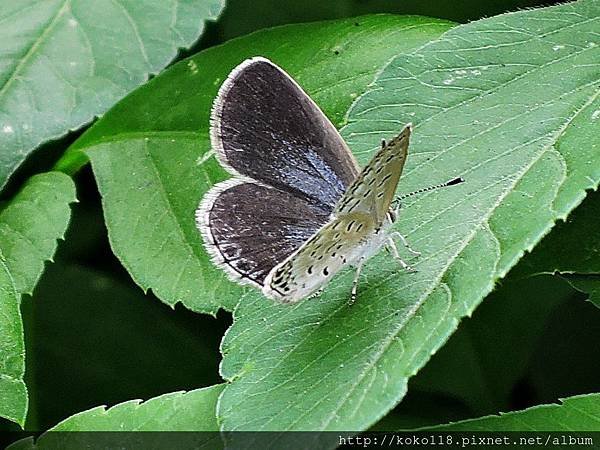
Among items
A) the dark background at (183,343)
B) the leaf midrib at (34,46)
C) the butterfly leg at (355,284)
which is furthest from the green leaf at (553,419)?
the leaf midrib at (34,46)

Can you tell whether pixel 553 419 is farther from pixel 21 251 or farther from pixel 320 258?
pixel 21 251

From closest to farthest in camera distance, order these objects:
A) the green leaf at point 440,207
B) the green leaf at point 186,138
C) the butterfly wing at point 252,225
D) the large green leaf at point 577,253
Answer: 1. the green leaf at point 440,207
2. the butterfly wing at point 252,225
3. the large green leaf at point 577,253
4. the green leaf at point 186,138

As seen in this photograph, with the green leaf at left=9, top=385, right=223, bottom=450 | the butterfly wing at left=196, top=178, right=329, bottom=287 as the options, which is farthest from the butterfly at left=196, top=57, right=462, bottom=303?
the green leaf at left=9, top=385, right=223, bottom=450

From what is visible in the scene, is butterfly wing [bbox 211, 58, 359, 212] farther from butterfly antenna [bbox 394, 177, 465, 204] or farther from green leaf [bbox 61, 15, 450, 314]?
green leaf [bbox 61, 15, 450, 314]

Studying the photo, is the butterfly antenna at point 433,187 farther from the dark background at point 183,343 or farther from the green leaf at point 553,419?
the dark background at point 183,343

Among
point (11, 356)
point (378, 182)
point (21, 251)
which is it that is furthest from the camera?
point (21, 251)

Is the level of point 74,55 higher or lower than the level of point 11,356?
higher

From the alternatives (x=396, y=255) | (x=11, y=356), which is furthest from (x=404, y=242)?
(x=11, y=356)
